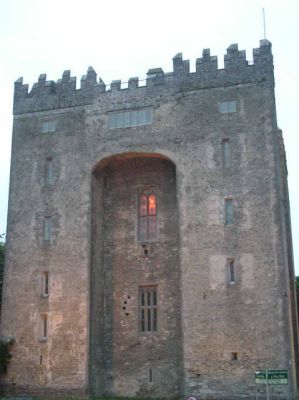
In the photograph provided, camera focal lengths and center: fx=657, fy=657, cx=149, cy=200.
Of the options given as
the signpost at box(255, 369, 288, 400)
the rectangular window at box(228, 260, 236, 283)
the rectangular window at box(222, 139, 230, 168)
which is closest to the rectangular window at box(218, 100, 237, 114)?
the rectangular window at box(222, 139, 230, 168)

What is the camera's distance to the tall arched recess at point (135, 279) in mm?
31906

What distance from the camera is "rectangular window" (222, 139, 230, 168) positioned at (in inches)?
1252

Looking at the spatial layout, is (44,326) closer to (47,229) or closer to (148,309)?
(47,229)

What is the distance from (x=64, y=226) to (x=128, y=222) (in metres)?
3.34

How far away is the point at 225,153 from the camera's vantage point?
32.0 meters

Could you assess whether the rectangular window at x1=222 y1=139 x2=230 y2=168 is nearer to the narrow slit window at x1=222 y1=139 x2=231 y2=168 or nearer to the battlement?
the narrow slit window at x1=222 y1=139 x2=231 y2=168

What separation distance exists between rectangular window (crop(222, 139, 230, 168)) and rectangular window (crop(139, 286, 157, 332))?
715 centimetres

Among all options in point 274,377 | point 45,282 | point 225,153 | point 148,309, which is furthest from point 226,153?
point 274,377

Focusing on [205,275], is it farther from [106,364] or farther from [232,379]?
[106,364]

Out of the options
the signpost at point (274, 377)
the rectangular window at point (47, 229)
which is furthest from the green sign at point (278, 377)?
the rectangular window at point (47, 229)

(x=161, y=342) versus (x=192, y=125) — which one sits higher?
(x=192, y=125)


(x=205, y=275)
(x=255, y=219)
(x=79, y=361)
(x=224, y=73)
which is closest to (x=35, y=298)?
(x=79, y=361)

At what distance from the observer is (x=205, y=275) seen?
100 ft

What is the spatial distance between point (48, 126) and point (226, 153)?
1001 cm
